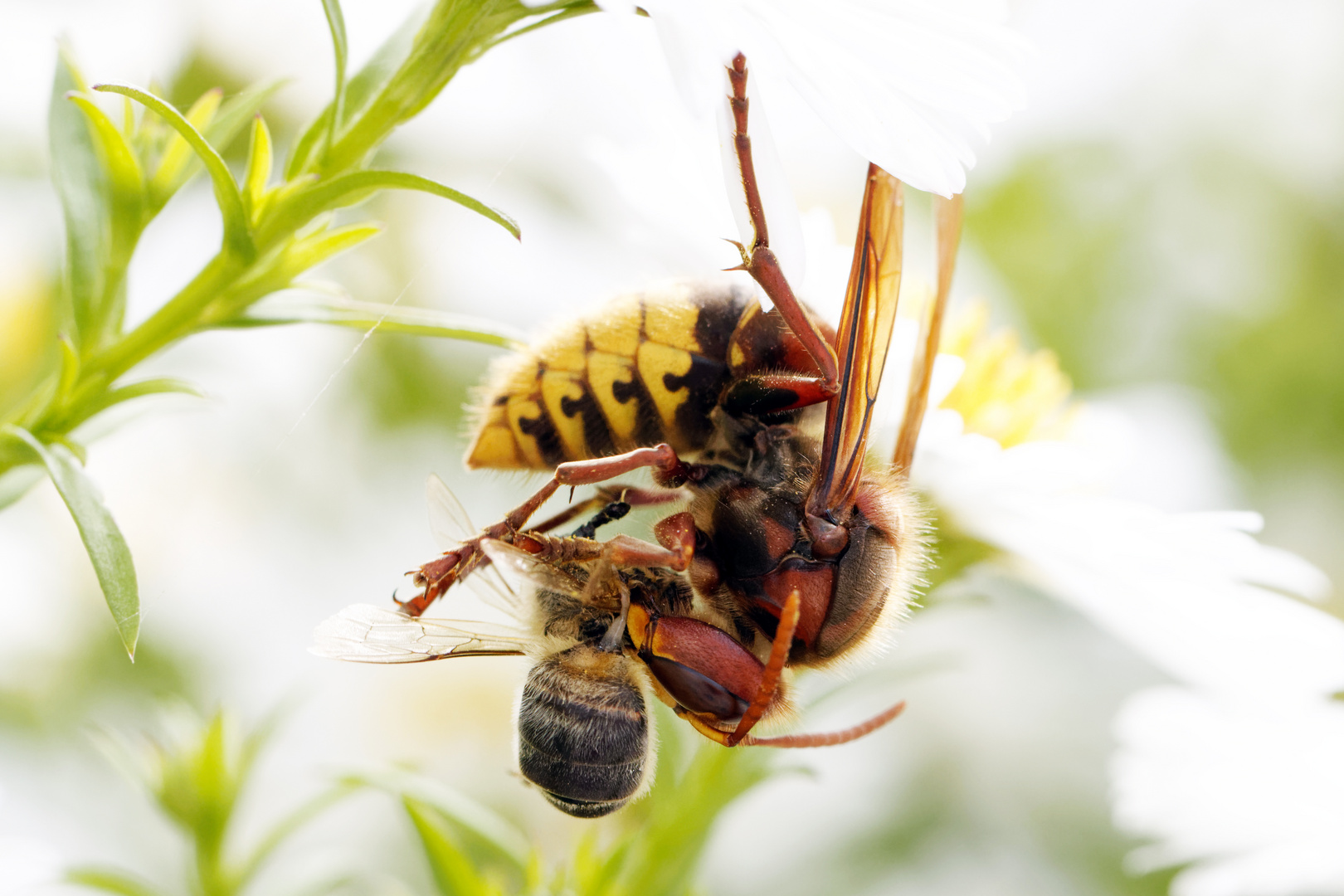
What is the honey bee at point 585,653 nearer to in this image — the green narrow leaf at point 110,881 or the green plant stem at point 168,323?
the green plant stem at point 168,323

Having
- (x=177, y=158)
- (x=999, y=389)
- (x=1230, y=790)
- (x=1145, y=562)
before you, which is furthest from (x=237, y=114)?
(x=1230, y=790)

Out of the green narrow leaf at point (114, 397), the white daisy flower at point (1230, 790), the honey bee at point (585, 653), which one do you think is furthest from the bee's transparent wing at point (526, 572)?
the white daisy flower at point (1230, 790)

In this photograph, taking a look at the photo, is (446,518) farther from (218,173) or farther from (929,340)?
(929,340)

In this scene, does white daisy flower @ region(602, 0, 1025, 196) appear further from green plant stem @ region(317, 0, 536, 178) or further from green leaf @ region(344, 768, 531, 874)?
green leaf @ region(344, 768, 531, 874)

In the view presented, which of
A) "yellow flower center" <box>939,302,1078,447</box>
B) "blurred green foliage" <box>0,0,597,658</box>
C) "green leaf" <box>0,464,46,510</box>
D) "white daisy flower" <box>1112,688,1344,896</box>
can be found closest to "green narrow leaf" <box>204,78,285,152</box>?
"blurred green foliage" <box>0,0,597,658</box>

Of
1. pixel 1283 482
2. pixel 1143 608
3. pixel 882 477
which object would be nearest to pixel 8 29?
pixel 882 477

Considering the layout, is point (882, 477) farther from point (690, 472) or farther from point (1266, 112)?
point (1266, 112)
